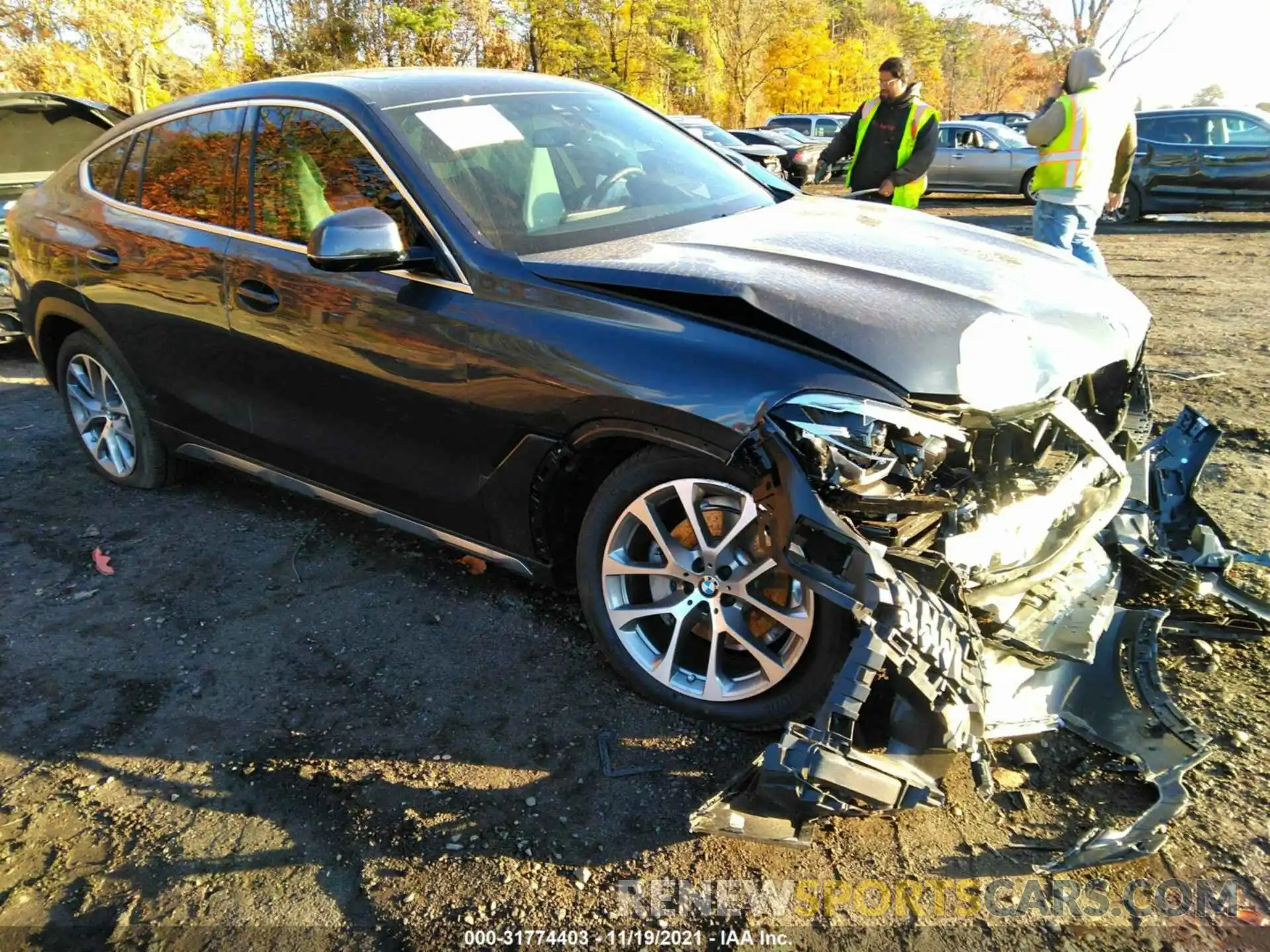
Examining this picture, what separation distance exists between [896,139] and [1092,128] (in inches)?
45.7

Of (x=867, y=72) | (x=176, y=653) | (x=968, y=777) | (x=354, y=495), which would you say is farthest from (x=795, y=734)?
(x=867, y=72)

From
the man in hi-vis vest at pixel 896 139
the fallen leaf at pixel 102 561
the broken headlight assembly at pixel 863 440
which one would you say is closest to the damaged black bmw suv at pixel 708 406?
the broken headlight assembly at pixel 863 440

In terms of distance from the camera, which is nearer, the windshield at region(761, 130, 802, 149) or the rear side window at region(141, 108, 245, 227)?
the rear side window at region(141, 108, 245, 227)

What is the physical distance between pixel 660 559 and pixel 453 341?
93 centimetres

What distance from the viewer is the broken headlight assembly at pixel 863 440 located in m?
2.30

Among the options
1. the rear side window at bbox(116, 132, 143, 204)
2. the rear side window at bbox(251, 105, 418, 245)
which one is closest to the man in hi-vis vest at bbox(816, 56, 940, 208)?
the rear side window at bbox(251, 105, 418, 245)

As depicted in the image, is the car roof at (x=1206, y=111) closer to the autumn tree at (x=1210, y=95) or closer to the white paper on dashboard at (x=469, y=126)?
the white paper on dashboard at (x=469, y=126)

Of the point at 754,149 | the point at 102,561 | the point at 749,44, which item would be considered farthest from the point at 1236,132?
the point at 749,44

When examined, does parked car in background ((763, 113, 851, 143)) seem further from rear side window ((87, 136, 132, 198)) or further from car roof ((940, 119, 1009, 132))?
rear side window ((87, 136, 132, 198))

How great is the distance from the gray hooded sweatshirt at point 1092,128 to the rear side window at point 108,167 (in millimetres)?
5004

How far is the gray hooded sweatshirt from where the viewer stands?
577 cm

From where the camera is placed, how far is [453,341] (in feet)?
9.68

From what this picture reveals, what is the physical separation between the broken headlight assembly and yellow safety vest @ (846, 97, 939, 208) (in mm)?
4074

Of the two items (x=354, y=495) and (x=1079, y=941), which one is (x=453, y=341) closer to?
(x=354, y=495)
